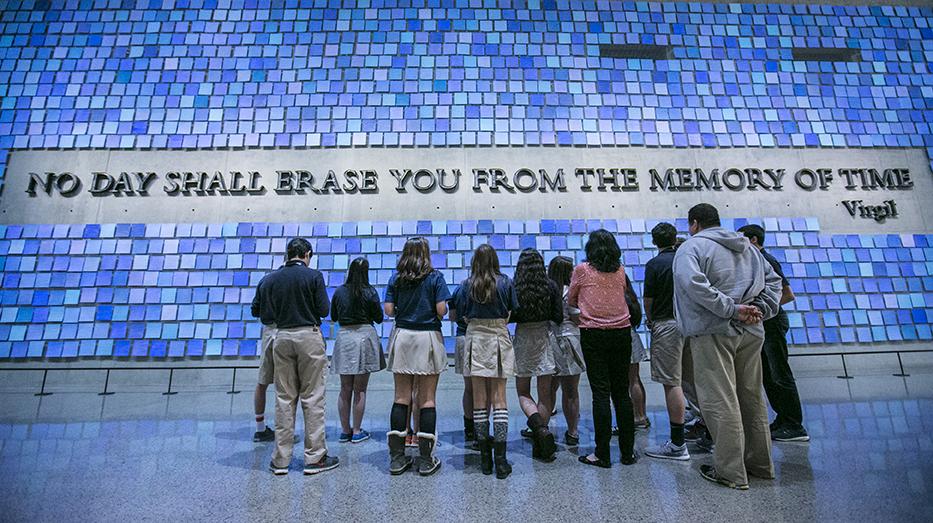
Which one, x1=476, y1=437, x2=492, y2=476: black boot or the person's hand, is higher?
the person's hand

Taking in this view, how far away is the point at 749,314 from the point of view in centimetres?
242

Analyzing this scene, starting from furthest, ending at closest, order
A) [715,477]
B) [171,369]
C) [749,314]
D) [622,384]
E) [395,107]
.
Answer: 1. [395,107]
2. [171,369]
3. [622,384]
4. [715,477]
5. [749,314]

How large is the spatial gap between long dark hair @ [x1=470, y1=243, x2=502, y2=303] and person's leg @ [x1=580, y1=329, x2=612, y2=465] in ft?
2.22

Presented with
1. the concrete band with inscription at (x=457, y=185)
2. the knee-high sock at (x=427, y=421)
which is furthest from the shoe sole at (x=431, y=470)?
the concrete band with inscription at (x=457, y=185)

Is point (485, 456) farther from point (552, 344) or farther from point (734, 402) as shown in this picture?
point (734, 402)

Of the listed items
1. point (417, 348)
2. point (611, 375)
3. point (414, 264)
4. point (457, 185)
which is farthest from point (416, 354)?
point (457, 185)

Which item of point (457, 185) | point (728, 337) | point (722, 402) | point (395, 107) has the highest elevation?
point (395, 107)

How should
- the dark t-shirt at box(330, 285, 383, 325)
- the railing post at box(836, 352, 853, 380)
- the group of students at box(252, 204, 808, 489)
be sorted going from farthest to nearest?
the railing post at box(836, 352, 853, 380), the dark t-shirt at box(330, 285, 383, 325), the group of students at box(252, 204, 808, 489)

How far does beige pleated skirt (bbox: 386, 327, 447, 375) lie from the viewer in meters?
2.88

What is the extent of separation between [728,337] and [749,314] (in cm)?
16

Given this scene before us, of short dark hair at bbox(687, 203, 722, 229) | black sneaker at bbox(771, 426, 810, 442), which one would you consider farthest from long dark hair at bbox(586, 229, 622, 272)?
black sneaker at bbox(771, 426, 810, 442)

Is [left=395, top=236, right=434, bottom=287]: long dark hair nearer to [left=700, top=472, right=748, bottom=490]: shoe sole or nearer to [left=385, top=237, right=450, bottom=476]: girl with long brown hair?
[left=385, top=237, right=450, bottom=476]: girl with long brown hair

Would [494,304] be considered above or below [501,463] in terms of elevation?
above

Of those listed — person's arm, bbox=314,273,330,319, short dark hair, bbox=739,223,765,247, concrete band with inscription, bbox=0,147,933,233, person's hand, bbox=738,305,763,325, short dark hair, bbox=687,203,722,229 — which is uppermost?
concrete band with inscription, bbox=0,147,933,233
